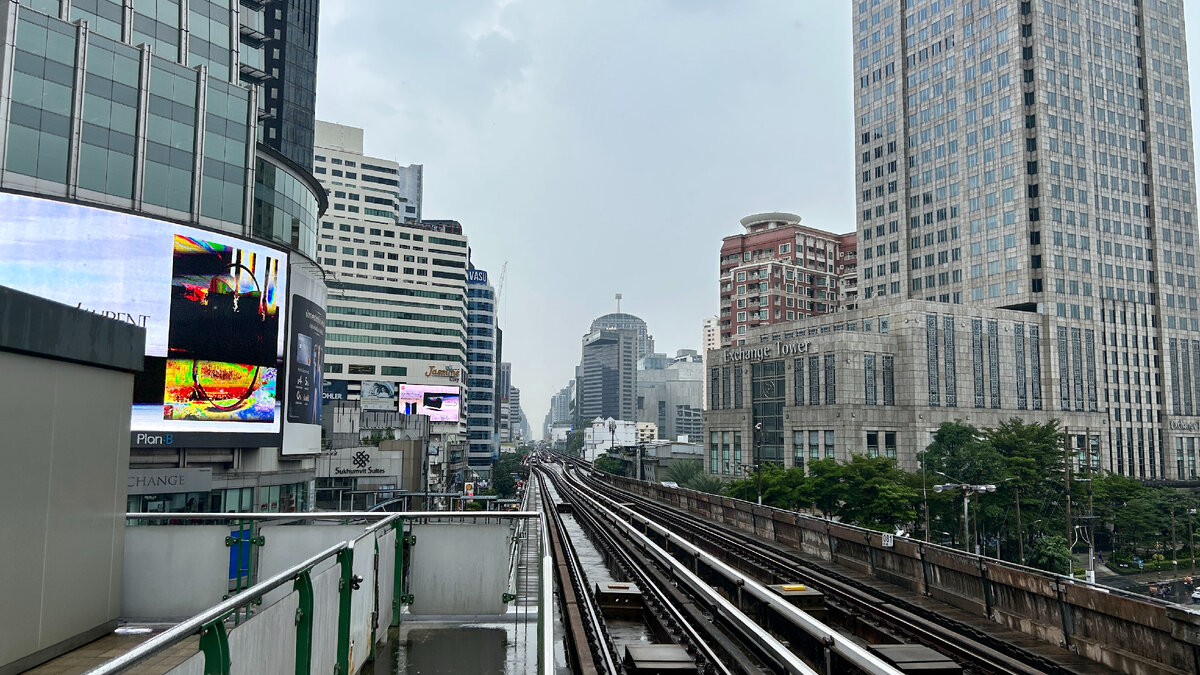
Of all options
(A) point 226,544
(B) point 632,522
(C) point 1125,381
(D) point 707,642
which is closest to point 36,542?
(A) point 226,544

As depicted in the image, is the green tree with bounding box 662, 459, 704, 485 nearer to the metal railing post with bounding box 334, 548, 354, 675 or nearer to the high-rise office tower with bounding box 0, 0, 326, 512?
the high-rise office tower with bounding box 0, 0, 326, 512

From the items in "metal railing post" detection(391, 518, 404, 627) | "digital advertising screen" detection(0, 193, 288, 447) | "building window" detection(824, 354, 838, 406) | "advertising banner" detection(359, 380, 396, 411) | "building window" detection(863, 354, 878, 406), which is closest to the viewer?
"metal railing post" detection(391, 518, 404, 627)

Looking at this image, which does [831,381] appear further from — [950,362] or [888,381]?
[950,362]

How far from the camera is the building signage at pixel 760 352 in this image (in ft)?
352

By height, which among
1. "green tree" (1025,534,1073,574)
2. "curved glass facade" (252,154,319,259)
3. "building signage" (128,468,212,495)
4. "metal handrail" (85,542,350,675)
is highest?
"curved glass facade" (252,154,319,259)

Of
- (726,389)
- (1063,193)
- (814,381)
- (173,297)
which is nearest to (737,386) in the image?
(726,389)

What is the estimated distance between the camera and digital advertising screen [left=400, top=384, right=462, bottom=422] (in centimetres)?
12681

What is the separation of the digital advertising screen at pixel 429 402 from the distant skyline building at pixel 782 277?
64.5 metres

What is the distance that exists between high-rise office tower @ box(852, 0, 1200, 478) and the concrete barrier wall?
101 meters

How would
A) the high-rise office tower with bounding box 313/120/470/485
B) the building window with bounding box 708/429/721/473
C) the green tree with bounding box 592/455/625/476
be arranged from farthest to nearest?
the green tree with bounding box 592/455/625/476, the high-rise office tower with bounding box 313/120/470/485, the building window with bounding box 708/429/721/473

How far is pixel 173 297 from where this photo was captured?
39.5m

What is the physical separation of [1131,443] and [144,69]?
133 metres

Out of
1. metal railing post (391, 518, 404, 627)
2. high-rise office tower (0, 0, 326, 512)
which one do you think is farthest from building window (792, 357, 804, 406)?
metal railing post (391, 518, 404, 627)

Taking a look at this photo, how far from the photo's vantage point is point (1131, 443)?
121812mm
